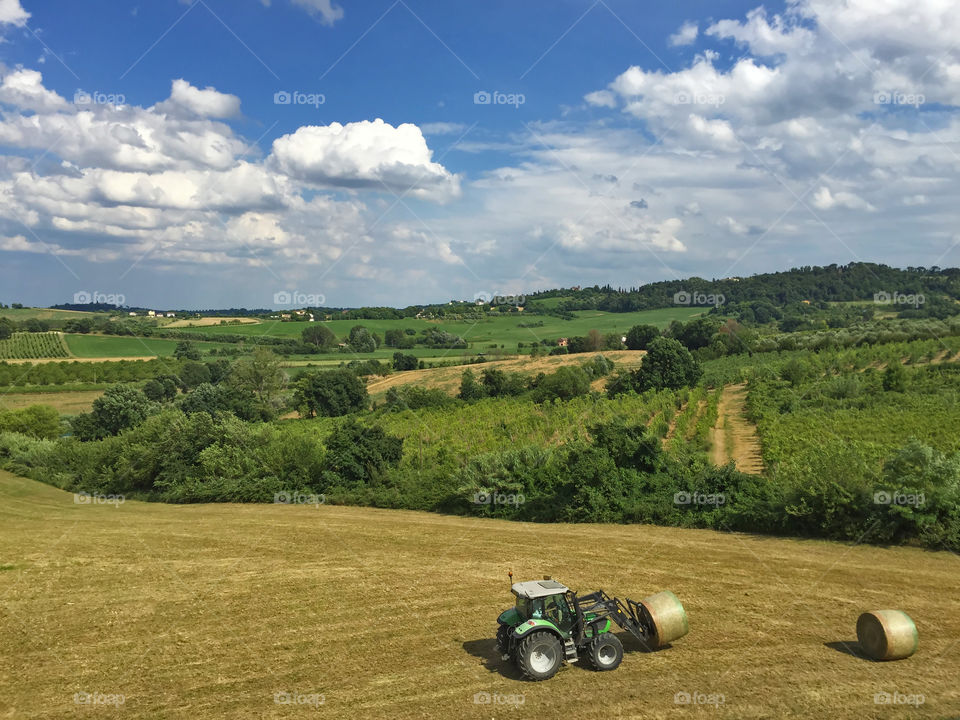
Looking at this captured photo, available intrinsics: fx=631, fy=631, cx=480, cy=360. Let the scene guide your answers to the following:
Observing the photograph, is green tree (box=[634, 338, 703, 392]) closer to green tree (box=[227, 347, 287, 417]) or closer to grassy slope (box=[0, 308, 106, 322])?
green tree (box=[227, 347, 287, 417])

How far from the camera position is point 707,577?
683 inches

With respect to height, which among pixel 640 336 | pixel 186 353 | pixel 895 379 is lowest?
pixel 895 379

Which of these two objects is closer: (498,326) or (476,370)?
(476,370)

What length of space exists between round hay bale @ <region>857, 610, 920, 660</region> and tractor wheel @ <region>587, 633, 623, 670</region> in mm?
4885

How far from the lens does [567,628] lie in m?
11.9

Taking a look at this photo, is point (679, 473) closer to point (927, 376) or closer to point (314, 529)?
point (314, 529)

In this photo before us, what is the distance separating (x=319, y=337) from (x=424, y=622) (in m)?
116

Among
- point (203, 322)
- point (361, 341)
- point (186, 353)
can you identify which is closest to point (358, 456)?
point (186, 353)

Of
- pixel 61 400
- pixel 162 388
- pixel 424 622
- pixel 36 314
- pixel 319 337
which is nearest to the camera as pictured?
pixel 424 622

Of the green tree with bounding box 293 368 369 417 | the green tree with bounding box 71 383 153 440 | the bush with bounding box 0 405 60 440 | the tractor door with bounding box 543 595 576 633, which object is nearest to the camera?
the tractor door with bounding box 543 595 576 633

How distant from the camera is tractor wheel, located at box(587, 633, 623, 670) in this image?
11820 millimetres

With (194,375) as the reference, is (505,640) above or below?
below

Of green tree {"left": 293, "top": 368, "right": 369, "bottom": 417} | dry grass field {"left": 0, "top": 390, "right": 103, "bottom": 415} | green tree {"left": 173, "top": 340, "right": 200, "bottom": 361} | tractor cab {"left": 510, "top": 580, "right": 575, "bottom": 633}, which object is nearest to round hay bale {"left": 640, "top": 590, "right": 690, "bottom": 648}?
tractor cab {"left": 510, "top": 580, "right": 575, "bottom": 633}

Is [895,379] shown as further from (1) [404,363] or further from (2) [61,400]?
(2) [61,400]
